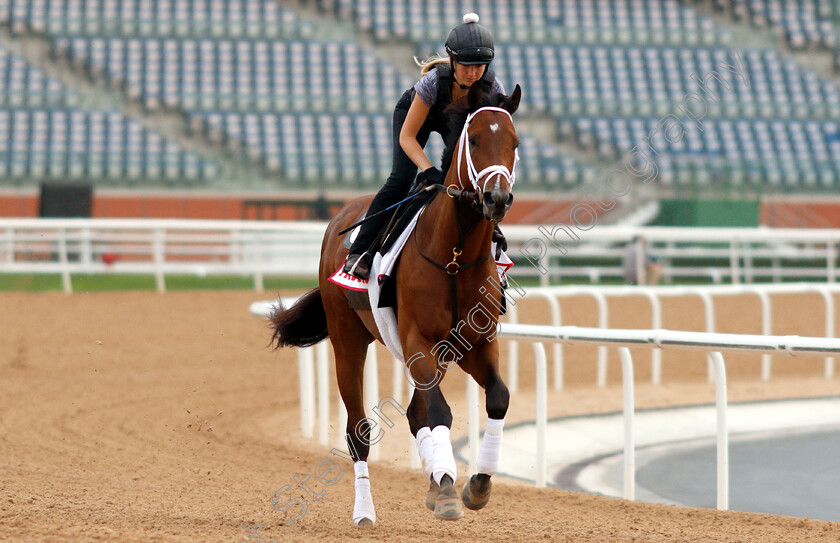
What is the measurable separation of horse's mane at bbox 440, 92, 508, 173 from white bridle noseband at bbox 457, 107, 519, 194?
0.16 ft

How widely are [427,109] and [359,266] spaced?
0.76 metres

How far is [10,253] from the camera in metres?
13.5

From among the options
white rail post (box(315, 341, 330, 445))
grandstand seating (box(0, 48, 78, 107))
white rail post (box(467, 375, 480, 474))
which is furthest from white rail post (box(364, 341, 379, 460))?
grandstand seating (box(0, 48, 78, 107))

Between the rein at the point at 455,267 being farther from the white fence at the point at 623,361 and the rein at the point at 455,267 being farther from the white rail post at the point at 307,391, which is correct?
the white rail post at the point at 307,391

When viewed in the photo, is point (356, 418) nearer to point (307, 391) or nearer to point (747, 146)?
point (307, 391)

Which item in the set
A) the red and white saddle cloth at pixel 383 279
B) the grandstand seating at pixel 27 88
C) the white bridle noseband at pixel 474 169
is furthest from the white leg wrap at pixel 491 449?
the grandstand seating at pixel 27 88

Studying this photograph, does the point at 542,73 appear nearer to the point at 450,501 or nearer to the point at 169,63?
the point at 169,63

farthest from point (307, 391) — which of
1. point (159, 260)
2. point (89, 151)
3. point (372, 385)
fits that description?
point (89, 151)

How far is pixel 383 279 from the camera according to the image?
14.9 feet

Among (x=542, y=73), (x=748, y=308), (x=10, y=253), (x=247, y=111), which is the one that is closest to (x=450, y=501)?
(x=748, y=308)

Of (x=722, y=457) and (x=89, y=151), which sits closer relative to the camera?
(x=722, y=457)

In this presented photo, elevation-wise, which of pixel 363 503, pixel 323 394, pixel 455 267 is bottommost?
pixel 323 394

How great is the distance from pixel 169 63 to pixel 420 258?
19.9m

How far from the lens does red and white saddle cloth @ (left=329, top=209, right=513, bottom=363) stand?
4.57 meters
